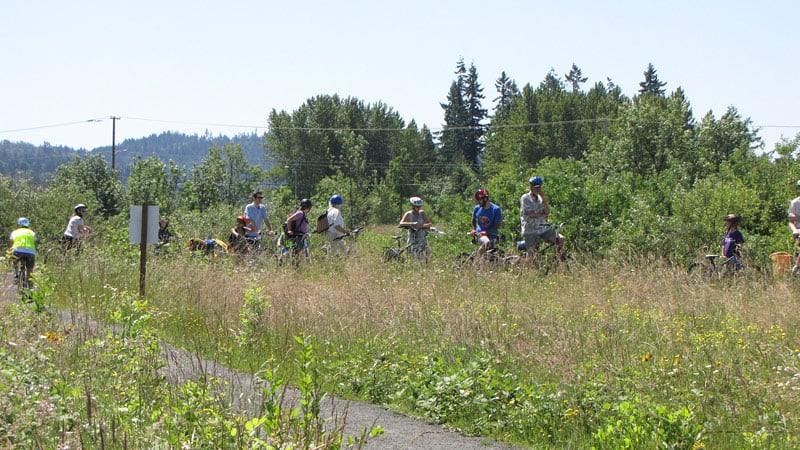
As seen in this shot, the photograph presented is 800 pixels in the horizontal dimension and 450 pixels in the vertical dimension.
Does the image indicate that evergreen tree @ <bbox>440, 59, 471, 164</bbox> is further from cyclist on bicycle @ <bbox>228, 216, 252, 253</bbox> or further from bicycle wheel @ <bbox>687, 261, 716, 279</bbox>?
bicycle wheel @ <bbox>687, 261, 716, 279</bbox>

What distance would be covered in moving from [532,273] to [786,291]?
3461 millimetres

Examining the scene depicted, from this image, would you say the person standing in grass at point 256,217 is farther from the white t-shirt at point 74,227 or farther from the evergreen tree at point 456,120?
the evergreen tree at point 456,120

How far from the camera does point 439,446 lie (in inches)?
232

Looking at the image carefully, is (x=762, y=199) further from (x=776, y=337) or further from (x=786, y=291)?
(x=776, y=337)

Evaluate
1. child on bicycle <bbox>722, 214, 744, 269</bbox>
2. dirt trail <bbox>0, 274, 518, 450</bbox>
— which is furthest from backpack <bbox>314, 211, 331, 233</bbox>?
dirt trail <bbox>0, 274, 518, 450</bbox>

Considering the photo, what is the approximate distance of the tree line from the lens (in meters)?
16.6

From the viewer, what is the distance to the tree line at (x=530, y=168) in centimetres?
1656

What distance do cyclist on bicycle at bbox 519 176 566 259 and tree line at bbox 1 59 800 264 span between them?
39.7 inches

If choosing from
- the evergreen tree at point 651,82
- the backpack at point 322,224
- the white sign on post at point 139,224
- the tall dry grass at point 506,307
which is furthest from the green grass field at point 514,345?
the evergreen tree at point 651,82

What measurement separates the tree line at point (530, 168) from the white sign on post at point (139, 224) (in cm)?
631

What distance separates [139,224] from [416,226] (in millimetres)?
5385

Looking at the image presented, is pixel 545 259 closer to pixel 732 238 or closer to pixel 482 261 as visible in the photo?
pixel 482 261

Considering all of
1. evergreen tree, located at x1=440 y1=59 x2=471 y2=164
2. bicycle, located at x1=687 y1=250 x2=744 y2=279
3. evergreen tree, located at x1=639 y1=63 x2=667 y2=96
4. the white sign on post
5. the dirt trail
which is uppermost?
evergreen tree, located at x1=639 y1=63 x2=667 y2=96

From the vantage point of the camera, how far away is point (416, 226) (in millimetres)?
15883
